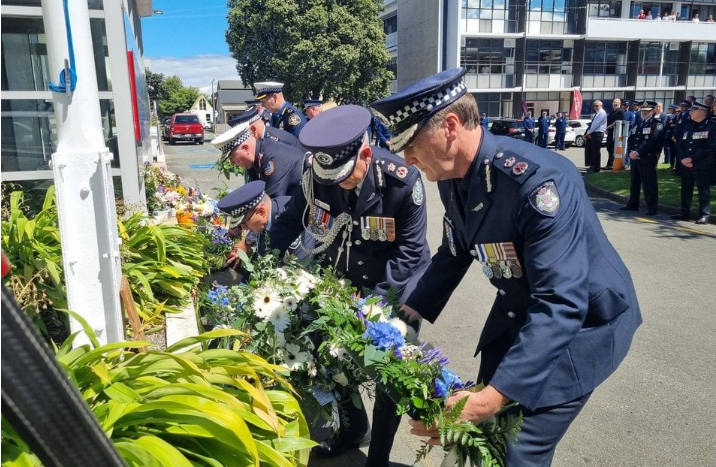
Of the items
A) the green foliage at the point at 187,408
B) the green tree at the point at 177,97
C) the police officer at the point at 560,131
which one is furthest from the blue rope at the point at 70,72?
the green tree at the point at 177,97

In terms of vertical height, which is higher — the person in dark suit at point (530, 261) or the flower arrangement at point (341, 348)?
the person in dark suit at point (530, 261)

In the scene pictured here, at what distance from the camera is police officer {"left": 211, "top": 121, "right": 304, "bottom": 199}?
4594 mm

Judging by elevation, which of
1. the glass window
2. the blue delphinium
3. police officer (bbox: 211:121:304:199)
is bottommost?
the blue delphinium

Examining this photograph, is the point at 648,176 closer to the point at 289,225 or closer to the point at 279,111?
the point at 279,111

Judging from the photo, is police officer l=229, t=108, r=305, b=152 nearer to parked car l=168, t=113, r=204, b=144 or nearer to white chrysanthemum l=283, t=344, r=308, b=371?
white chrysanthemum l=283, t=344, r=308, b=371

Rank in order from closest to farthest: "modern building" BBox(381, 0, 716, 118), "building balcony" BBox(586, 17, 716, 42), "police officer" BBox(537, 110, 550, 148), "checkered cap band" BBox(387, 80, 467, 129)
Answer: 1. "checkered cap band" BBox(387, 80, 467, 129)
2. "police officer" BBox(537, 110, 550, 148)
3. "modern building" BBox(381, 0, 716, 118)
4. "building balcony" BBox(586, 17, 716, 42)

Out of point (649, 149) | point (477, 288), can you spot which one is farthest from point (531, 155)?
point (649, 149)

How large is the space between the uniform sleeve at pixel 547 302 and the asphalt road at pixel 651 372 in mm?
1731

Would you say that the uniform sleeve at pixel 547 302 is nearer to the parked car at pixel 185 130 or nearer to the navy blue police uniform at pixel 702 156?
the navy blue police uniform at pixel 702 156

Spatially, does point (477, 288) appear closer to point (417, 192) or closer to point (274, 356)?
point (417, 192)

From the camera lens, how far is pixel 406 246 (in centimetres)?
319

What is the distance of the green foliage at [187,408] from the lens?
6.30ft

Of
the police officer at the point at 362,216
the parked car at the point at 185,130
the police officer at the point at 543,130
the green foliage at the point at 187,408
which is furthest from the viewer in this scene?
the parked car at the point at 185,130

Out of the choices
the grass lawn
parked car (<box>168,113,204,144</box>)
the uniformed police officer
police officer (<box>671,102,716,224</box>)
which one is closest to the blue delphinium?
police officer (<box>671,102,716,224</box>)
